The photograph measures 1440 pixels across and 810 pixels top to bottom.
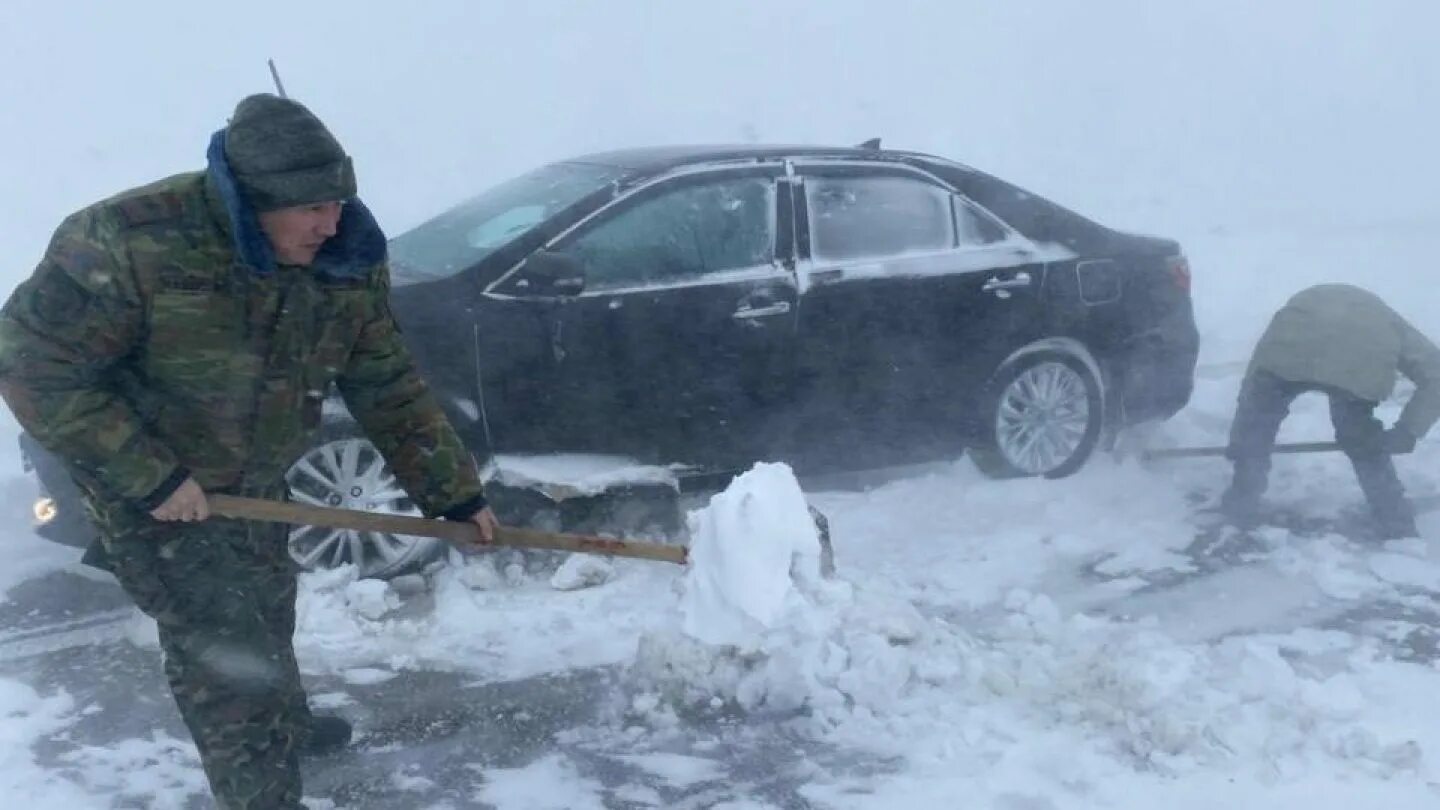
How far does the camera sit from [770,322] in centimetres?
602

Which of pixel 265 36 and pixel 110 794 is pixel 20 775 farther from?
pixel 265 36

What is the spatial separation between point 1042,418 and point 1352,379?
51.9 inches

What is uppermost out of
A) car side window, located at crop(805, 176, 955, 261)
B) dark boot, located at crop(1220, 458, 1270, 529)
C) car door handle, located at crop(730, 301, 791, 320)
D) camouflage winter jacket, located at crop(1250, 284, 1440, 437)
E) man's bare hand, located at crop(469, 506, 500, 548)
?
car side window, located at crop(805, 176, 955, 261)

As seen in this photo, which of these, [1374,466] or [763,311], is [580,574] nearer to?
[763,311]

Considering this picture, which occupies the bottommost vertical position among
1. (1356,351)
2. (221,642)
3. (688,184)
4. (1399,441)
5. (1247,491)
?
(1247,491)

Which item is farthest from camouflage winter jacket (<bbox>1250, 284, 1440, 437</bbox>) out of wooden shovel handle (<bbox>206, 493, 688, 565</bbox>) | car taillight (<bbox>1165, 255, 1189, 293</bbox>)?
wooden shovel handle (<bbox>206, 493, 688, 565</bbox>)

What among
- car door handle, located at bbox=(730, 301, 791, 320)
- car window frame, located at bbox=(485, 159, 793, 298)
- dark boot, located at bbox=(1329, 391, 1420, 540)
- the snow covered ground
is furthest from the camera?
dark boot, located at bbox=(1329, 391, 1420, 540)

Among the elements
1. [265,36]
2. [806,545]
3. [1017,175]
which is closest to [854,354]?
[806,545]

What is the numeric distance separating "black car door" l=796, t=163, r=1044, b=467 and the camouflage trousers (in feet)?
10.1

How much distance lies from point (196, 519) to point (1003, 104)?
48.9 feet

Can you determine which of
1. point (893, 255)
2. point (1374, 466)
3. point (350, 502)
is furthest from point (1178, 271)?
point (350, 502)

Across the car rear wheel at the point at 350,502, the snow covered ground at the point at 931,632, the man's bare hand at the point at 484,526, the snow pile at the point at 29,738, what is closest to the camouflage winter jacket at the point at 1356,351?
the snow covered ground at the point at 931,632

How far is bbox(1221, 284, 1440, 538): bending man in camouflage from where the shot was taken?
20.5ft

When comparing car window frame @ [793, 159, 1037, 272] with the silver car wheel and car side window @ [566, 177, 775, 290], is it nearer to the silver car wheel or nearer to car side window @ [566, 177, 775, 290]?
car side window @ [566, 177, 775, 290]
